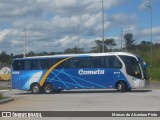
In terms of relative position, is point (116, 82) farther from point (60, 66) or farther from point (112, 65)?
point (60, 66)

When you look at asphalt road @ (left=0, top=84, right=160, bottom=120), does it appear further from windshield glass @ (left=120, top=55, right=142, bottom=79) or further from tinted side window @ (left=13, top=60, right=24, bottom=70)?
tinted side window @ (left=13, top=60, right=24, bottom=70)

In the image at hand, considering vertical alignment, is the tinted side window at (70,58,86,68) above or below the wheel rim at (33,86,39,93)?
above

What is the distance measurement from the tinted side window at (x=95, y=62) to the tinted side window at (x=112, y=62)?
0.39 metres

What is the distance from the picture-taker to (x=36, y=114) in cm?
987

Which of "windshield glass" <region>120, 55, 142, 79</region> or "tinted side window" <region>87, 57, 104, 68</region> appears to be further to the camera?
"tinted side window" <region>87, 57, 104, 68</region>

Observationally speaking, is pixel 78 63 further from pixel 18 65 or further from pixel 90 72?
pixel 18 65

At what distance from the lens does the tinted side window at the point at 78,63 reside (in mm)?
33750

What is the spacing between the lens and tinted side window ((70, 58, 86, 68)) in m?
33.8

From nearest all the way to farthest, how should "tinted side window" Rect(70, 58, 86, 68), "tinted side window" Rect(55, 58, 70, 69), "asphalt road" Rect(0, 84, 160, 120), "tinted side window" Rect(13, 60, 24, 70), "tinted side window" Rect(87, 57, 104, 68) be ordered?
1. "asphalt road" Rect(0, 84, 160, 120)
2. "tinted side window" Rect(87, 57, 104, 68)
3. "tinted side window" Rect(70, 58, 86, 68)
4. "tinted side window" Rect(55, 58, 70, 69)
5. "tinted side window" Rect(13, 60, 24, 70)

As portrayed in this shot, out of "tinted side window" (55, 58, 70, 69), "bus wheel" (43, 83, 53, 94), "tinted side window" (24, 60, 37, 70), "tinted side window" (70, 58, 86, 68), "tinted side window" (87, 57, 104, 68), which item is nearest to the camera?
"tinted side window" (87, 57, 104, 68)

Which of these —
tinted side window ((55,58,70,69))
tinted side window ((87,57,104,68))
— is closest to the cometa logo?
tinted side window ((87,57,104,68))

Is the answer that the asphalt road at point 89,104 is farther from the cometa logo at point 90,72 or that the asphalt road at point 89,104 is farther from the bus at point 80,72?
the cometa logo at point 90,72

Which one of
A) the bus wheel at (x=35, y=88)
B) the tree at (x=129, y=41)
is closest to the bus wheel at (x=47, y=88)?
the bus wheel at (x=35, y=88)

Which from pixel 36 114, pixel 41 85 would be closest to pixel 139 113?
pixel 36 114
